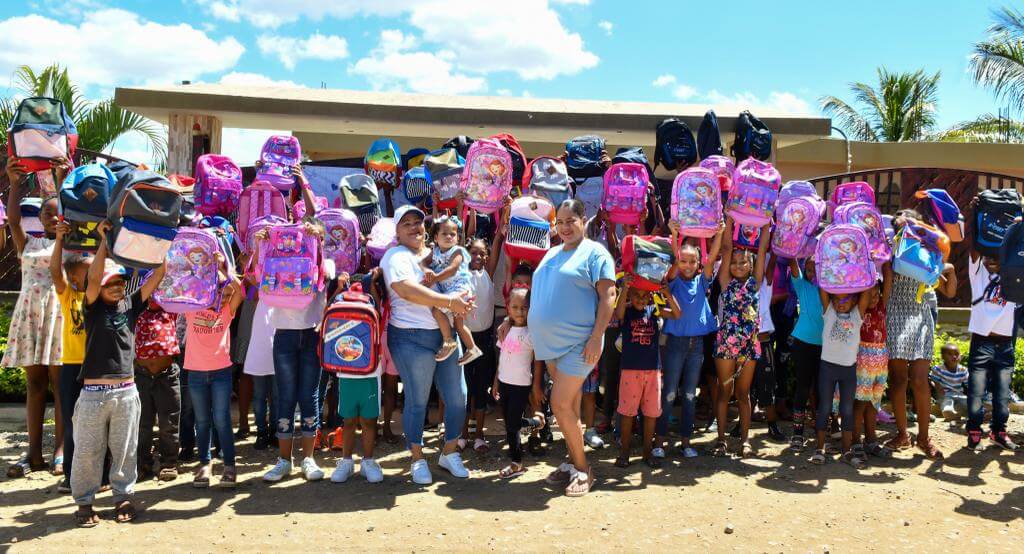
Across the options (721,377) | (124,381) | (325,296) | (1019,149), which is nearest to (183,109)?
(325,296)

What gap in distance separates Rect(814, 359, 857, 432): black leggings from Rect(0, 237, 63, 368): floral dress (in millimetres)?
5707

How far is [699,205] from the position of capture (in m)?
5.83

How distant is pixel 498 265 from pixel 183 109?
14.8 ft

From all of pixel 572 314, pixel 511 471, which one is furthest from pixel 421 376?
pixel 572 314

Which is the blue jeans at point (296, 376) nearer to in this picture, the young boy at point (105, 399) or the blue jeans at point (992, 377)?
the young boy at point (105, 399)

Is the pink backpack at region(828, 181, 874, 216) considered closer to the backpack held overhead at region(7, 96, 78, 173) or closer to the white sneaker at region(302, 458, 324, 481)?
the white sneaker at region(302, 458, 324, 481)

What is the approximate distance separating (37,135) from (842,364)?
20.4ft

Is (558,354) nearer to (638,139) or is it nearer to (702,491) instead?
(702,491)

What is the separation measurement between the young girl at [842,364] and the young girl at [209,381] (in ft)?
14.3

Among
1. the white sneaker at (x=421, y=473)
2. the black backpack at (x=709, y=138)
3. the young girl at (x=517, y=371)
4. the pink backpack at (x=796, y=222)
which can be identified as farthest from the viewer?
the black backpack at (x=709, y=138)

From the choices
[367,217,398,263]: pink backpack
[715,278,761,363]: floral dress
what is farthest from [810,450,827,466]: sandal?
[367,217,398,263]: pink backpack

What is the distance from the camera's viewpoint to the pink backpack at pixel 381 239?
5.99 m

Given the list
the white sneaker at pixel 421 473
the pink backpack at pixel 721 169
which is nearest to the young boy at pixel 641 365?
the pink backpack at pixel 721 169

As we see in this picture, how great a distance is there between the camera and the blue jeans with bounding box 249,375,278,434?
589cm
